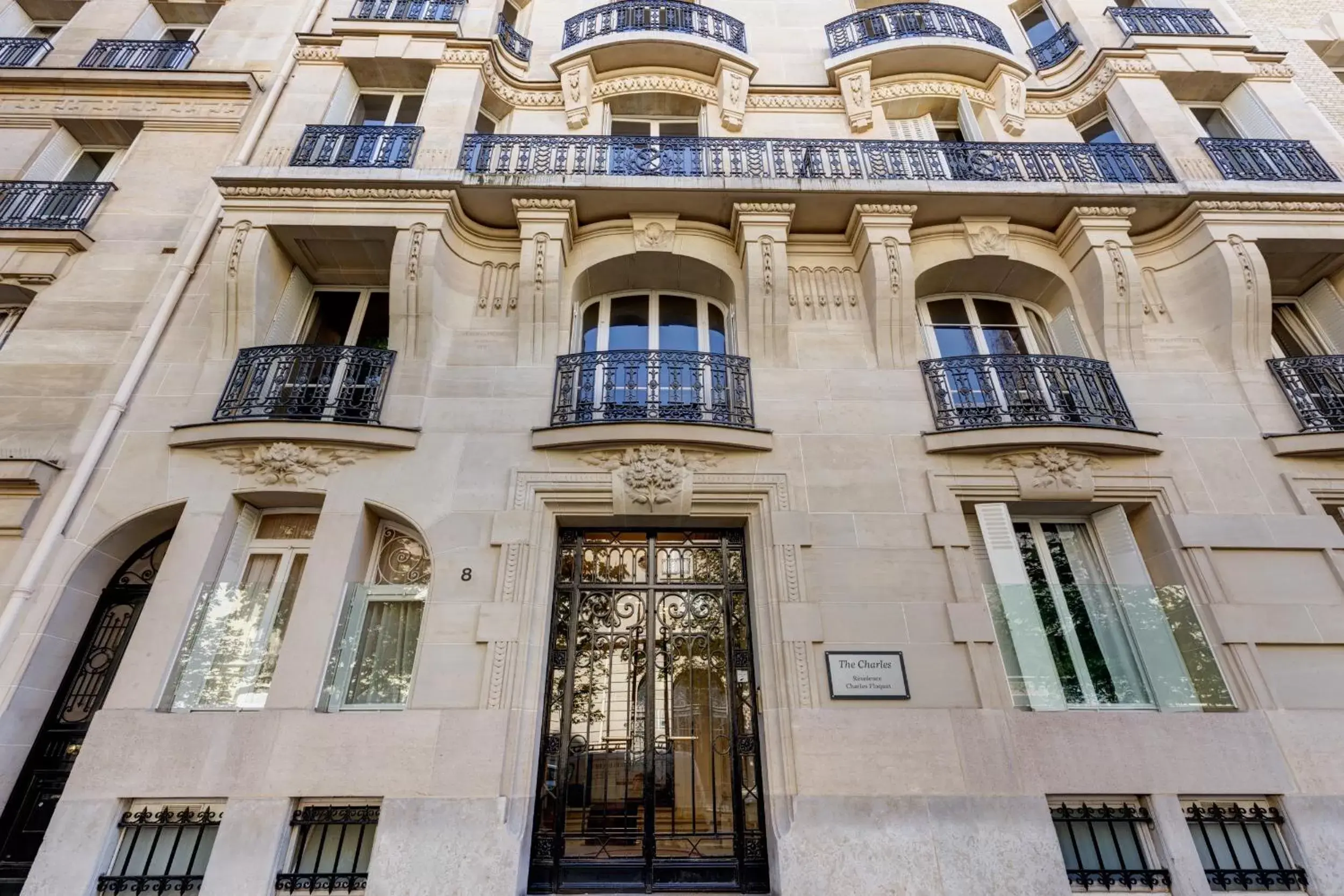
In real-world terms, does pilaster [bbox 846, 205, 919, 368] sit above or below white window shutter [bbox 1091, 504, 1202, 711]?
above

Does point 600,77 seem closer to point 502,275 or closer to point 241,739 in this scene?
point 502,275

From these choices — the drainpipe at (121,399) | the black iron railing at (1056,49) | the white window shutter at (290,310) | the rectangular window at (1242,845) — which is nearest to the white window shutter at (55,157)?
the drainpipe at (121,399)

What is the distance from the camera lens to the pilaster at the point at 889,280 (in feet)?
22.9

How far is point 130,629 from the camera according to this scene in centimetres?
600

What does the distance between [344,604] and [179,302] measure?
4.59m

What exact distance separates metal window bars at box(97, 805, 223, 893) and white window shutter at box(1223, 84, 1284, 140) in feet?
48.5

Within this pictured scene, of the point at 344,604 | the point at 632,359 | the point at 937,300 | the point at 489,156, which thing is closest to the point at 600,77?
the point at 489,156

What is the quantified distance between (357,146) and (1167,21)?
42.0ft

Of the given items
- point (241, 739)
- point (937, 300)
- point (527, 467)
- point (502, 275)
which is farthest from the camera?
point (937, 300)

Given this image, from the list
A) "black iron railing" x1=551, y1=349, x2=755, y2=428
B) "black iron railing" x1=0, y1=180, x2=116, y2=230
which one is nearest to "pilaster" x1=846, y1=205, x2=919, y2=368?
"black iron railing" x1=551, y1=349, x2=755, y2=428

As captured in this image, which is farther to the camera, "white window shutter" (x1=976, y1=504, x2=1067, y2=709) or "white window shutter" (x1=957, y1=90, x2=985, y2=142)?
"white window shutter" (x1=957, y1=90, x2=985, y2=142)

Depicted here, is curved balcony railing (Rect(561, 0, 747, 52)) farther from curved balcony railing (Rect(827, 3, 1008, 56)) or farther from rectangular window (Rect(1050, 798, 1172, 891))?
rectangular window (Rect(1050, 798, 1172, 891))

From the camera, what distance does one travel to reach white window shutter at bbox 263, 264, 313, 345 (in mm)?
7012

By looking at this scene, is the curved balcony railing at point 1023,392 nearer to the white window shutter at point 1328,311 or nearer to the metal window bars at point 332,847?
the white window shutter at point 1328,311
